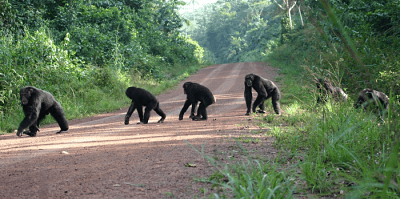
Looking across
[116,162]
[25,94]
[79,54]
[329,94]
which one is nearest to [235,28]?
[79,54]

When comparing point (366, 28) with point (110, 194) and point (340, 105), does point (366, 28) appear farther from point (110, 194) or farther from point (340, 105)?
point (110, 194)

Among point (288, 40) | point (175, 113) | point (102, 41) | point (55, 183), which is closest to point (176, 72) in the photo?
point (102, 41)

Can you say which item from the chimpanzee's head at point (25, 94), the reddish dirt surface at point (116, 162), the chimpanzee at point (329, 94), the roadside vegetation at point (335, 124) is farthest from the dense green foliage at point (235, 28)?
the reddish dirt surface at point (116, 162)

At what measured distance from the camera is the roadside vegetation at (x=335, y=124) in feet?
7.66

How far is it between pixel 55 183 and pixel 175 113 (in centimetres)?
736

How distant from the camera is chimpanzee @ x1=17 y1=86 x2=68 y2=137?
6.80m

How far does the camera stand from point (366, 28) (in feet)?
32.9

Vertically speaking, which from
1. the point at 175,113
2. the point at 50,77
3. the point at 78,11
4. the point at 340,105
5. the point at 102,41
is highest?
the point at 78,11

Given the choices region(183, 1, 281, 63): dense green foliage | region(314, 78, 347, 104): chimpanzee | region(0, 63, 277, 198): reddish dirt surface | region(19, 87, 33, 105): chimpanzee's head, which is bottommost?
region(0, 63, 277, 198): reddish dirt surface

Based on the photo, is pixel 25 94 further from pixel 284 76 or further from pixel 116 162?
pixel 284 76

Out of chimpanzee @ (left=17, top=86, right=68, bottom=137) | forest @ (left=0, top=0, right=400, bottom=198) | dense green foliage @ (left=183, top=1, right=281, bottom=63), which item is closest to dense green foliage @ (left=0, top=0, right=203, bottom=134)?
forest @ (left=0, top=0, right=400, bottom=198)

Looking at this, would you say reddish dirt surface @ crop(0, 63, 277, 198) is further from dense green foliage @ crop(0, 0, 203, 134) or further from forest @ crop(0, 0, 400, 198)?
dense green foliage @ crop(0, 0, 203, 134)

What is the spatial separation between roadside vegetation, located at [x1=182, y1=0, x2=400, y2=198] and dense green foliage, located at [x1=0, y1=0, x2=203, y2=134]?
24.8ft

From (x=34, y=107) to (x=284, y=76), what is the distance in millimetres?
15408
